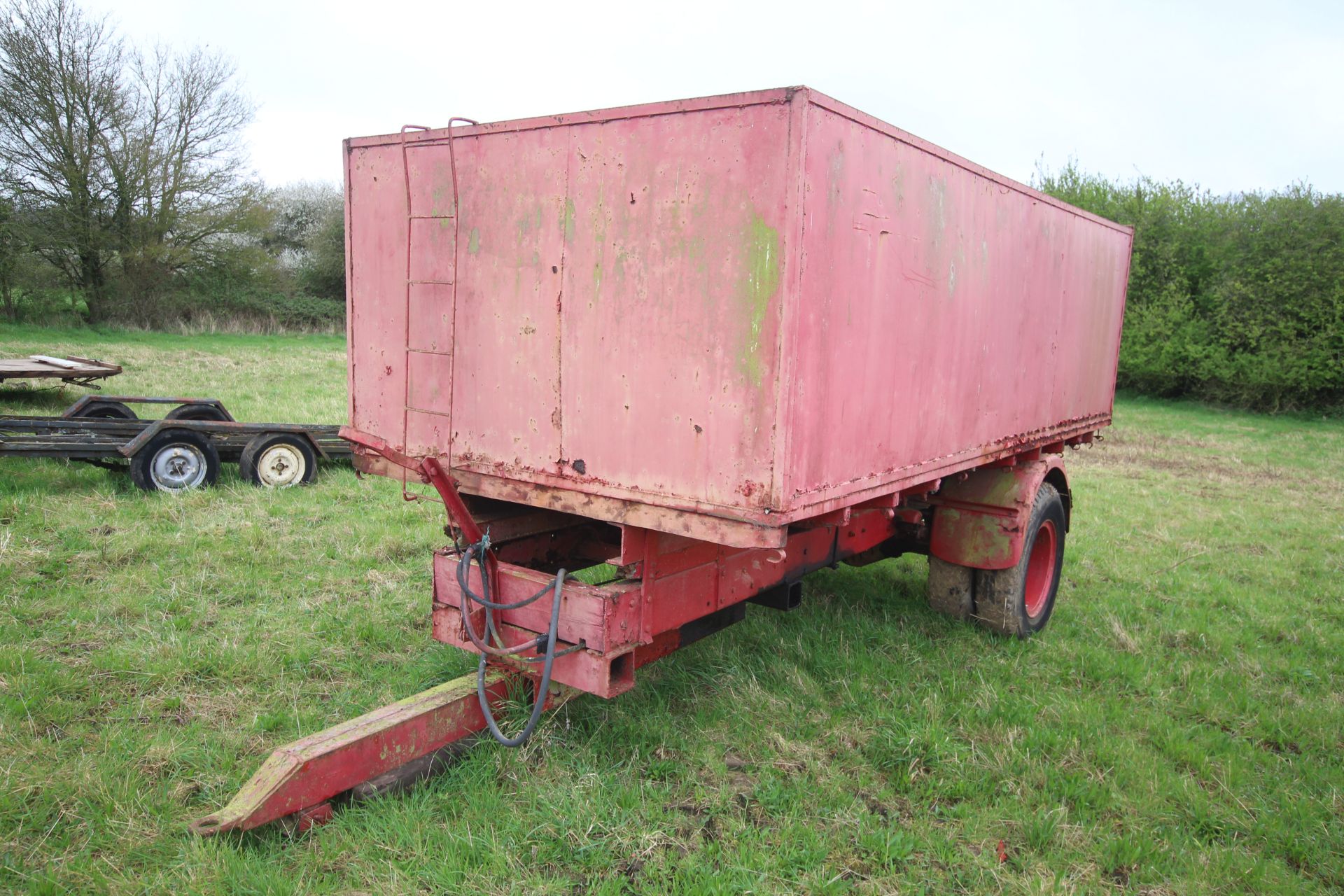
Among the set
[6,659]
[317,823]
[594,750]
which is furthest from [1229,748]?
[6,659]

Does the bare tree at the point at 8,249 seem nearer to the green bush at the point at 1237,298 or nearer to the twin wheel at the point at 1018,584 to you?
the twin wheel at the point at 1018,584

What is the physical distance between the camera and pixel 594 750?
3.55 metres

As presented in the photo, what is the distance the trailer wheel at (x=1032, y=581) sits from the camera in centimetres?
510

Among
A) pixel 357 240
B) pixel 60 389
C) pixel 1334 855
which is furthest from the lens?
pixel 60 389

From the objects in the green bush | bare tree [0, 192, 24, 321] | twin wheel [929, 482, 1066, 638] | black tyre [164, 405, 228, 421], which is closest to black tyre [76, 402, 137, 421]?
black tyre [164, 405, 228, 421]

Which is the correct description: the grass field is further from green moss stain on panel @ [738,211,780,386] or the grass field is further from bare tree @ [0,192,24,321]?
bare tree @ [0,192,24,321]

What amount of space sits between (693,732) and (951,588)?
2263 millimetres

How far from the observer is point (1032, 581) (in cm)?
571

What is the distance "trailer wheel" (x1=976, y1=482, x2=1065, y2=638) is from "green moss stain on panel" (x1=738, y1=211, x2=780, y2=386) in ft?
9.78

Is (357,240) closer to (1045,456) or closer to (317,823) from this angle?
(317,823)

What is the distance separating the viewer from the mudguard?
16.1ft

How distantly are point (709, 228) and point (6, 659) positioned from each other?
3.81m

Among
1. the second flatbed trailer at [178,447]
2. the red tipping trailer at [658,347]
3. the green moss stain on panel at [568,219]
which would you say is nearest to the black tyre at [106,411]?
the second flatbed trailer at [178,447]

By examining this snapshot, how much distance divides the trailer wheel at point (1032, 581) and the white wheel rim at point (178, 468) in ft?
20.6
